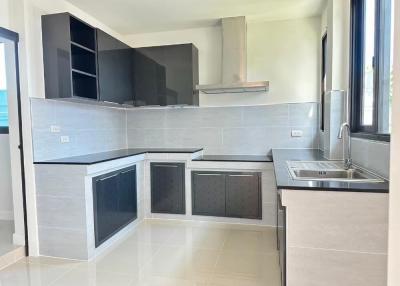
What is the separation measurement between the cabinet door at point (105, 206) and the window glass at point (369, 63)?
2402mm

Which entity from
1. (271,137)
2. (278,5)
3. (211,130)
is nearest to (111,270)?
(211,130)

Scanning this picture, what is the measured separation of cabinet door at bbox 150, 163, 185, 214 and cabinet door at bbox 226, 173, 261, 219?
1.92 feet

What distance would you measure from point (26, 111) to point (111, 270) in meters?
1.59

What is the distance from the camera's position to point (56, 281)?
2.19 m

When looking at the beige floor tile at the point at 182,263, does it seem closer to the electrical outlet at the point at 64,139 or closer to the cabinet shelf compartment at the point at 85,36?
the electrical outlet at the point at 64,139

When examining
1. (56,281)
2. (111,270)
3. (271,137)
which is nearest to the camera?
(56,281)

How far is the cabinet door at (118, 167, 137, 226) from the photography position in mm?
3062

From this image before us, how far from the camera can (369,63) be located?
2.23 meters

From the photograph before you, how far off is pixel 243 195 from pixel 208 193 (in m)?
0.42

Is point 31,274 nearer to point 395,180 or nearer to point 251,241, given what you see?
point 251,241

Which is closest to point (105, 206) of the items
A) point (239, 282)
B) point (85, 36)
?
point (239, 282)

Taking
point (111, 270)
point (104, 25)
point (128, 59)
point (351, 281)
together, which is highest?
point (104, 25)

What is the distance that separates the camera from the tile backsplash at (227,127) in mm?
3643

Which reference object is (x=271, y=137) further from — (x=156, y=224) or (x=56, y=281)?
(x=56, y=281)
